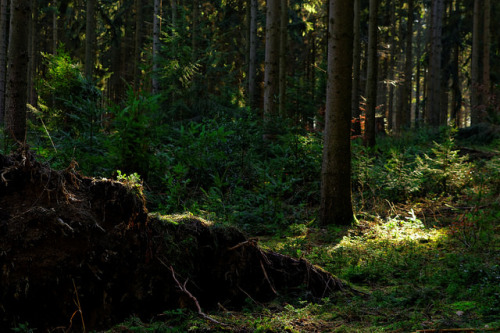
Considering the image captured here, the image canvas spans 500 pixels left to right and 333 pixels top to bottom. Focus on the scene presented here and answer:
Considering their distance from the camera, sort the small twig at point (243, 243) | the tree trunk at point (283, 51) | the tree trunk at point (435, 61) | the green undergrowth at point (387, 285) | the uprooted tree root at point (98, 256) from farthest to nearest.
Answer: the tree trunk at point (435, 61) < the tree trunk at point (283, 51) < the small twig at point (243, 243) < the green undergrowth at point (387, 285) < the uprooted tree root at point (98, 256)

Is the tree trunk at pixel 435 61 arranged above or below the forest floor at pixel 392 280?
above

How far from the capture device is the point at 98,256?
3.19m

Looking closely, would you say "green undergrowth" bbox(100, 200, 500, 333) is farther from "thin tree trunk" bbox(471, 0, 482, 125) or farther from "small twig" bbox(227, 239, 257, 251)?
"thin tree trunk" bbox(471, 0, 482, 125)

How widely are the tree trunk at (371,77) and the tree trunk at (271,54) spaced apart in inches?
122

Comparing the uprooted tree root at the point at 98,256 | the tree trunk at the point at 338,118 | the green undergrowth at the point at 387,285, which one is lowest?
the green undergrowth at the point at 387,285

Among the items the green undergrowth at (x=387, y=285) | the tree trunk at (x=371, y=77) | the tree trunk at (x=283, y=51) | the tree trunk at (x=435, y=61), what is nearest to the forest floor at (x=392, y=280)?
the green undergrowth at (x=387, y=285)

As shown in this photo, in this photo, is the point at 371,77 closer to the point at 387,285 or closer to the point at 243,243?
the point at 387,285

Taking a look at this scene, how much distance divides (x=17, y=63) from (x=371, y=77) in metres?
10.6

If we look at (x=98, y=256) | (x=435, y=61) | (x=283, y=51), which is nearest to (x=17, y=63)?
(x=98, y=256)

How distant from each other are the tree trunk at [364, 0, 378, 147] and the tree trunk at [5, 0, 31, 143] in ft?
33.4

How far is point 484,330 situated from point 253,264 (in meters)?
2.03

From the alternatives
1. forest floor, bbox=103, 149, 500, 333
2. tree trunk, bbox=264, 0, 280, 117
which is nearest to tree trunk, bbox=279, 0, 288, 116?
tree trunk, bbox=264, 0, 280, 117

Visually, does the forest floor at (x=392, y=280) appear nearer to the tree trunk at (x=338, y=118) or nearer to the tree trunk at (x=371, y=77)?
the tree trunk at (x=338, y=118)

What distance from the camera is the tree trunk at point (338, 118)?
738 centimetres
